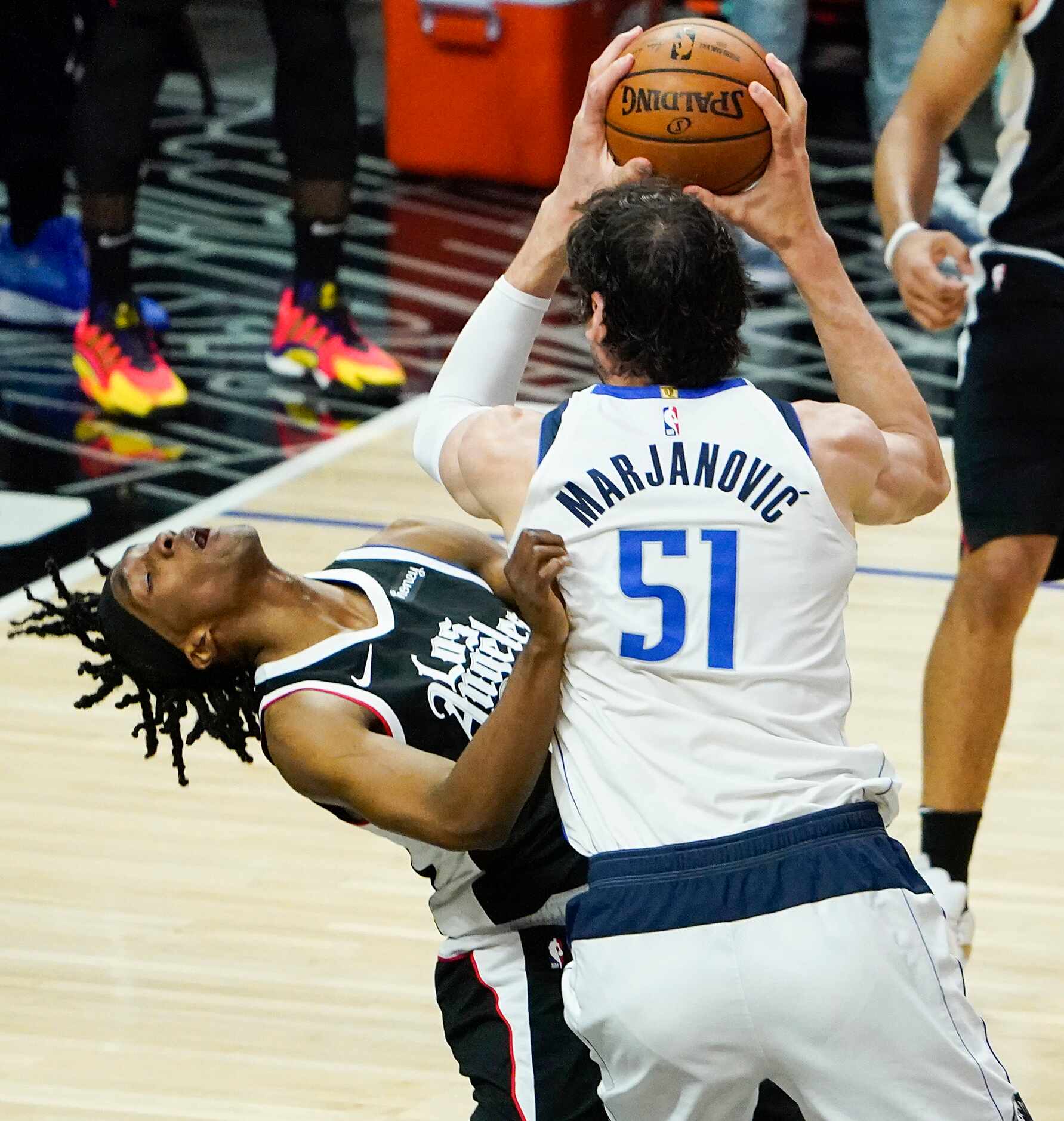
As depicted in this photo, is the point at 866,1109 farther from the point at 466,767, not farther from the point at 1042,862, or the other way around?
the point at 1042,862

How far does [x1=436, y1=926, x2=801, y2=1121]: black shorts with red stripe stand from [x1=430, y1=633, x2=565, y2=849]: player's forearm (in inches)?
15.3

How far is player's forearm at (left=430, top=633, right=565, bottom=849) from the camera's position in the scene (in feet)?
7.34

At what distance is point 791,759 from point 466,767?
342mm

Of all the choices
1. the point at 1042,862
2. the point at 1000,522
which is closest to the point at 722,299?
the point at 1000,522

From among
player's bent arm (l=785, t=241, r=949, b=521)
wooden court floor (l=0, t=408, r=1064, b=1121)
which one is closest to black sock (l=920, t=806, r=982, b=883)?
wooden court floor (l=0, t=408, r=1064, b=1121)

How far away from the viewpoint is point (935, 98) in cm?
359

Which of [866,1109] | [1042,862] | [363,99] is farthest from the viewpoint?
[363,99]

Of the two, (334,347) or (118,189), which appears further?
(334,347)

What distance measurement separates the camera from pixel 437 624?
2701 millimetres

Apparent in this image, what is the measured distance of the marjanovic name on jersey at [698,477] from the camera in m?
2.23

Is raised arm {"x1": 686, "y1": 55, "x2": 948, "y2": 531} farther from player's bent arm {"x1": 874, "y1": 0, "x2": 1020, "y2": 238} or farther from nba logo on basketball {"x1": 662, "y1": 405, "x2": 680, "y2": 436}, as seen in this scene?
player's bent arm {"x1": 874, "y1": 0, "x2": 1020, "y2": 238}

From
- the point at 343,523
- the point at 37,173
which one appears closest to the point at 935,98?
the point at 343,523

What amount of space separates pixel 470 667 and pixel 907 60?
5.95 m

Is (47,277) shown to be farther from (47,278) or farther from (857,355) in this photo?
(857,355)
